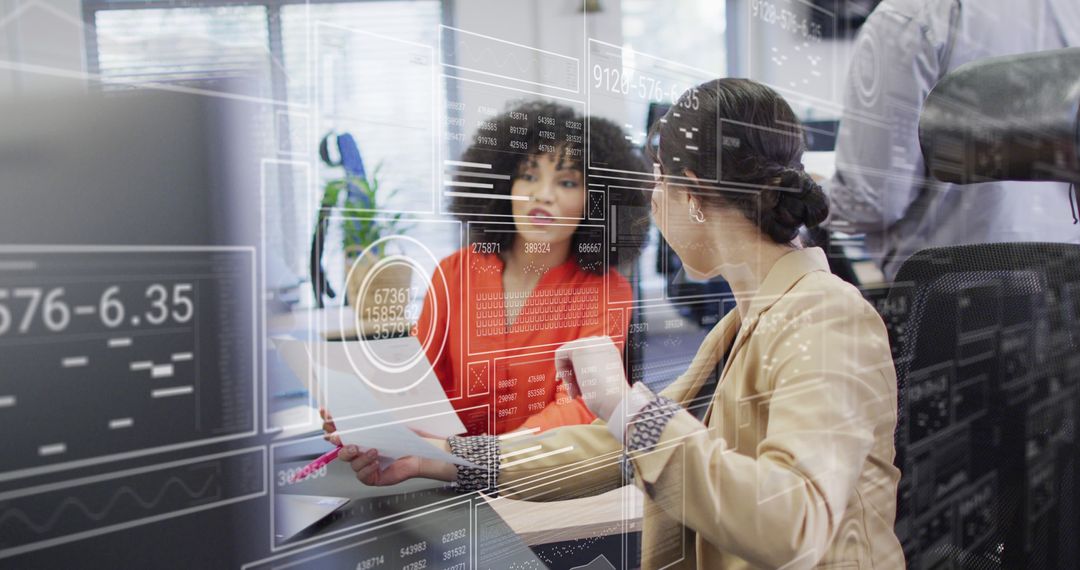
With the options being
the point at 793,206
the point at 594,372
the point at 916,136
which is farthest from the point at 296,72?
the point at 916,136

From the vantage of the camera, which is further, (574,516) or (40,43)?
(574,516)

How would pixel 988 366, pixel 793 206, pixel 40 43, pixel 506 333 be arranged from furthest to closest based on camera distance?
pixel 988 366 → pixel 793 206 → pixel 506 333 → pixel 40 43

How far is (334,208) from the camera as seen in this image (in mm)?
453

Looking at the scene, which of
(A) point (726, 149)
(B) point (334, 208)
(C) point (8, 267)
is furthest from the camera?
(A) point (726, 149)

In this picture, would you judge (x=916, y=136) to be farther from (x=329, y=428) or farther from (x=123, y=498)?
(x=123, y=498)

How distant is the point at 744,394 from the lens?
0.73 m

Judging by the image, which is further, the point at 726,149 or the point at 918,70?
the point at 918,70

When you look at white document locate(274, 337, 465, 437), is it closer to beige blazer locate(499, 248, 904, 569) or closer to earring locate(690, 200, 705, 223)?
beige blazer locate(499, 248, 904, 569)

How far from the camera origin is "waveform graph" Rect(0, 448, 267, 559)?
0.36 meters

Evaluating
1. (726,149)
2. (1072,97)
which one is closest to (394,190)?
(726,149)

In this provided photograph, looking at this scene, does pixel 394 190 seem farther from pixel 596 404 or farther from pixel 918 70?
pixel 918 70

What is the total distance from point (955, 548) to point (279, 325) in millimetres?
1026

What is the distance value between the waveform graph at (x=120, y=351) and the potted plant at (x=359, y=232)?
56 mm

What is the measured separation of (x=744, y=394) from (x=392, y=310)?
0.40 meters
